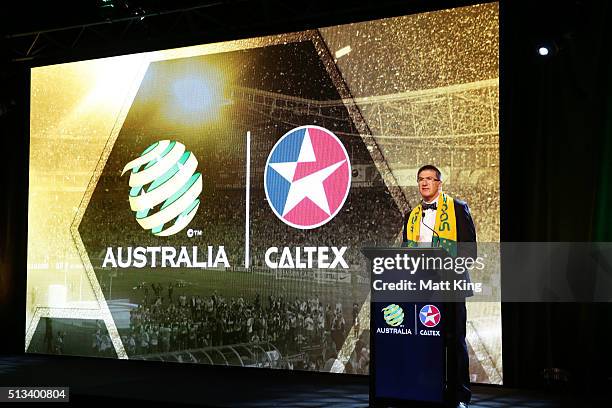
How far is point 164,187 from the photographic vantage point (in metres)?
6.57

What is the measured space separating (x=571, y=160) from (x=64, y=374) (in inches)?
164

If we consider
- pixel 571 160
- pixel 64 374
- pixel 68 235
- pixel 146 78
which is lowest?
pixel 64 374

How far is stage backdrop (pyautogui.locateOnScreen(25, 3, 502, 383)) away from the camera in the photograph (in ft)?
18.1

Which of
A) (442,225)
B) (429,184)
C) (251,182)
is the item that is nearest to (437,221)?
(442,225)

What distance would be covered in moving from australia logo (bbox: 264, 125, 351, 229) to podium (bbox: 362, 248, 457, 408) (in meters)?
1.77

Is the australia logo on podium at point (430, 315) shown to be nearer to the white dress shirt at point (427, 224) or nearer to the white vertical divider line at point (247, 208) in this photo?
the white dress shirt at point (427, 224)

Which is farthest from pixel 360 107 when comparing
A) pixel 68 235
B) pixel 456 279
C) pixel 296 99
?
pixel 68 235

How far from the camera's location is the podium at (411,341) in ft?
13.0

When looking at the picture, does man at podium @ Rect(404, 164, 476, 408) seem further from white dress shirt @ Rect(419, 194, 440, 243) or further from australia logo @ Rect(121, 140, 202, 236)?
australia logo @ Rect(121, 140, 202, 236)

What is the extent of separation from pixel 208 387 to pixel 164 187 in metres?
2.02

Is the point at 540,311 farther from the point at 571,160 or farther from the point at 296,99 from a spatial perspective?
the point at 296,99

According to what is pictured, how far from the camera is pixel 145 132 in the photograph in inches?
263

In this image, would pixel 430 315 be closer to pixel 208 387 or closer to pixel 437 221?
pixel 437 221

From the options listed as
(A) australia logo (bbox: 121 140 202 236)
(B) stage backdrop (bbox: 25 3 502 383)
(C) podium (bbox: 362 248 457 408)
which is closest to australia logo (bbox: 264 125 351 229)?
(B) stage backdrop (bbox: 25 3 502 383)
